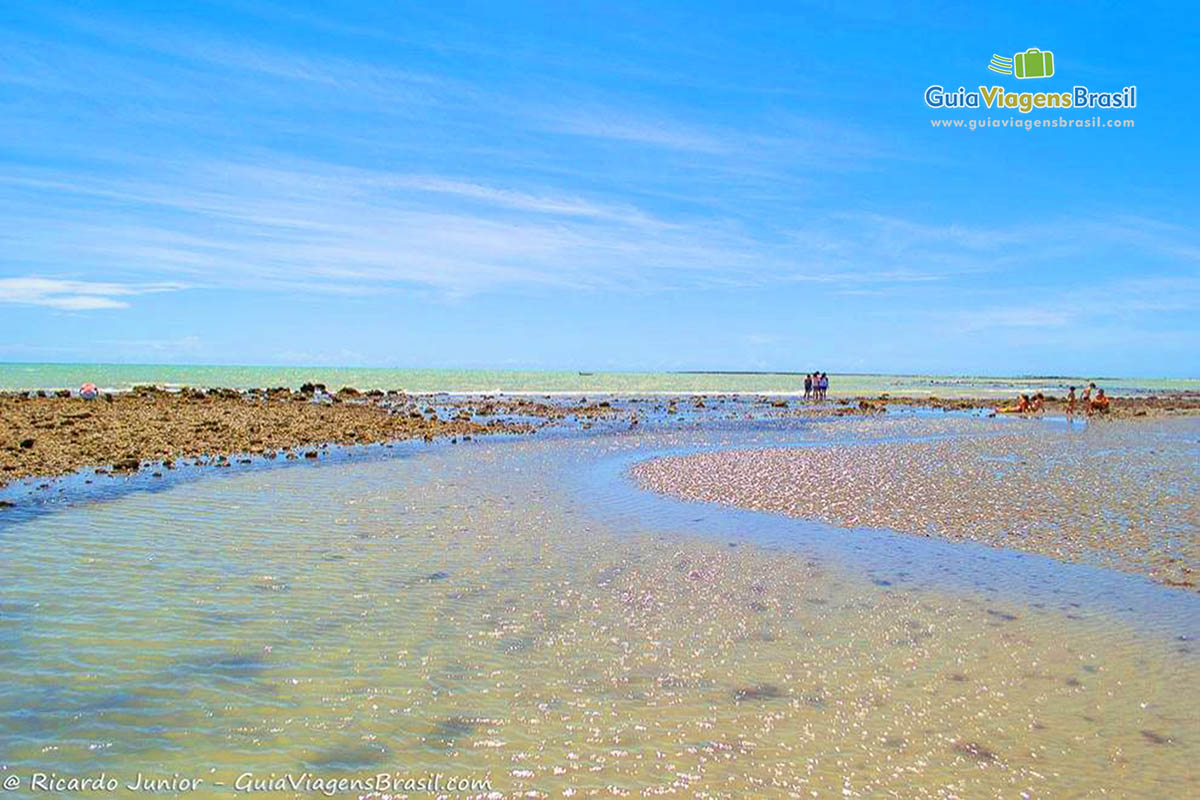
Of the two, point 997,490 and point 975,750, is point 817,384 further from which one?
point 975,750

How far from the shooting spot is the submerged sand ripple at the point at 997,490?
14.4m

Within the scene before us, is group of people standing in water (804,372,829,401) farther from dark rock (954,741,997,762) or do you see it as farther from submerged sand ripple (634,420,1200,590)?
dark rock (954,741,997,762)

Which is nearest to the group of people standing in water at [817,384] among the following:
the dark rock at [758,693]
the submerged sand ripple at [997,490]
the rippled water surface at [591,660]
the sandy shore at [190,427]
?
the sandy shore at [190,427]

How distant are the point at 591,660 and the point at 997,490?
52.6 ft

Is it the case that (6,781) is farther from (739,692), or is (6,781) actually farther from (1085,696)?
(1085,696)

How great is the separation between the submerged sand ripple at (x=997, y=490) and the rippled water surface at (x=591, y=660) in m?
1.72

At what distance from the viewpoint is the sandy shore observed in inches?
877

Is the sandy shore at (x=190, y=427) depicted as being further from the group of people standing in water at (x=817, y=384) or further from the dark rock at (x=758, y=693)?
the group of people standing in water at (x=817, y=384)

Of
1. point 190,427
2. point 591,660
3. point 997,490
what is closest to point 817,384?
point 997,490


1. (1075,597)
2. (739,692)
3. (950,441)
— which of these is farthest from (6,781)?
(950,441)

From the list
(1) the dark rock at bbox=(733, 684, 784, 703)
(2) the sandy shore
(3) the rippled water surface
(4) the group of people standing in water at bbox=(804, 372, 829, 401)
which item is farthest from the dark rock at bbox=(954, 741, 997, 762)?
(4) the group of people standing in water at bbox=(804, 372, 829, 401)

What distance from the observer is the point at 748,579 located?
11617 mm

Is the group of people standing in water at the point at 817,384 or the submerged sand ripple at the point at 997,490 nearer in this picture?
the submerged sand ripple at the point at 997,490

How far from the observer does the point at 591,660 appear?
824cm
